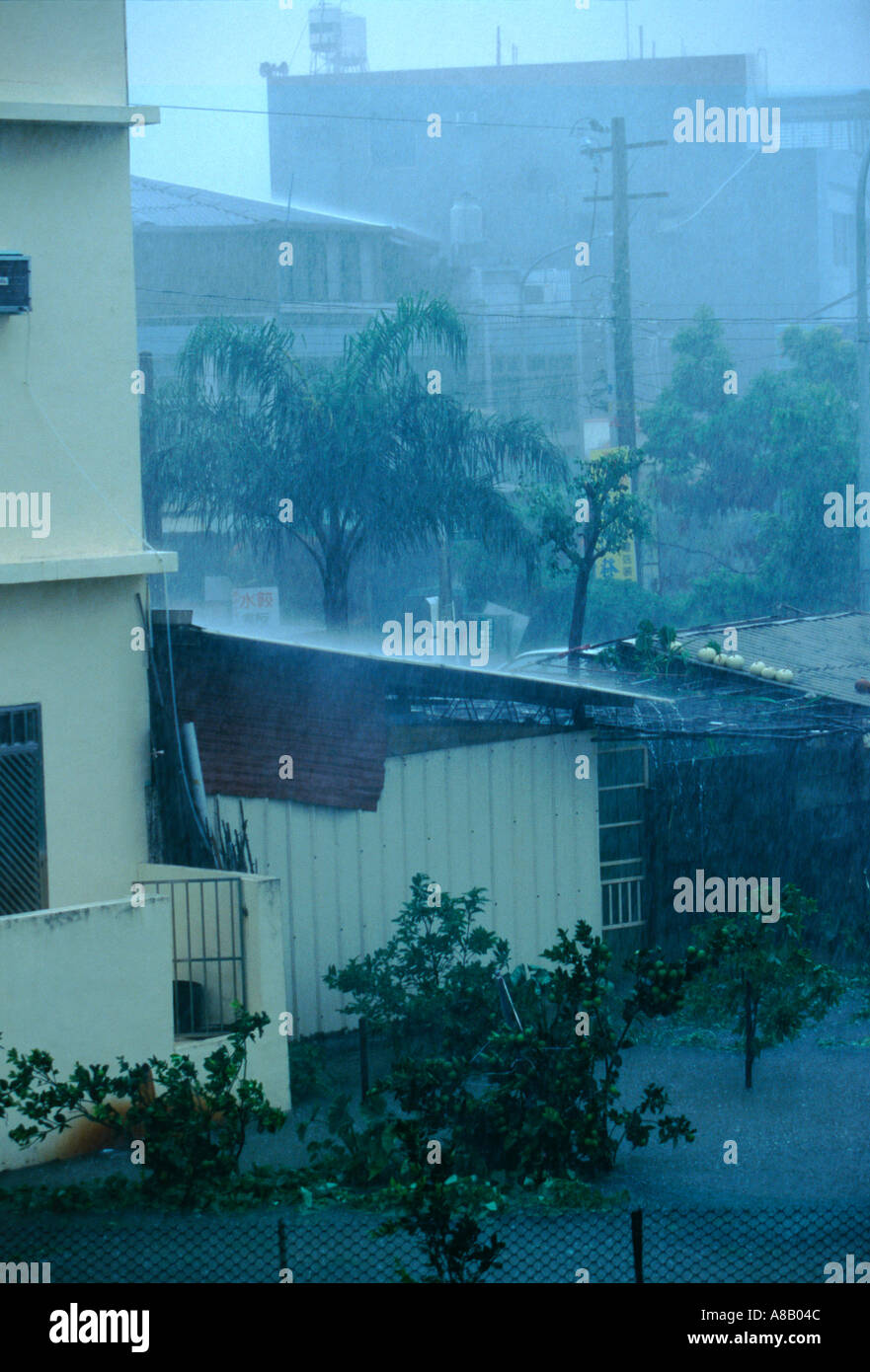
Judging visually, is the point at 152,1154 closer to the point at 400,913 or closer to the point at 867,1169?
the point at 400,913

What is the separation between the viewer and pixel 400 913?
10.5 meters

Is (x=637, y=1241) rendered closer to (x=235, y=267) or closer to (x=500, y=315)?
(x=235, y=267)

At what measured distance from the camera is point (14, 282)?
9156 mm

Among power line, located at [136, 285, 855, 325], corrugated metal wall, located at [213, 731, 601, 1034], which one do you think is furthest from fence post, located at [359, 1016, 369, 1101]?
power line, located at [136, 285, 855, 325]

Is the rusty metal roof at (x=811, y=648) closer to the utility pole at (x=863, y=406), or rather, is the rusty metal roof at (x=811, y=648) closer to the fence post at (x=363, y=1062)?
the utility pole at (x=863, y=406)

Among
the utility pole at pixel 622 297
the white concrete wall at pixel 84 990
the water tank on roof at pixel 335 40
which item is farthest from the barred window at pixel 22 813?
the water tank on roof at pixel 335 40

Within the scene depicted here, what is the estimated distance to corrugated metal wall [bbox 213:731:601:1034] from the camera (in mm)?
10523

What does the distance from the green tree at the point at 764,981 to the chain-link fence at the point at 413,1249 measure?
2.38m

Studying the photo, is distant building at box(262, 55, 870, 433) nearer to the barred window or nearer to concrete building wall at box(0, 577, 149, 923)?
concrete building wall at box(0, 577, 149, 923)

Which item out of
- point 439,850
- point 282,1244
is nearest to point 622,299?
point 439,850

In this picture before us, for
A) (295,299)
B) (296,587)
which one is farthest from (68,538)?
(295,299)

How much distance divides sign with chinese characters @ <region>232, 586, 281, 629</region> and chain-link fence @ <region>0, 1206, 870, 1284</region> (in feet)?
64.6

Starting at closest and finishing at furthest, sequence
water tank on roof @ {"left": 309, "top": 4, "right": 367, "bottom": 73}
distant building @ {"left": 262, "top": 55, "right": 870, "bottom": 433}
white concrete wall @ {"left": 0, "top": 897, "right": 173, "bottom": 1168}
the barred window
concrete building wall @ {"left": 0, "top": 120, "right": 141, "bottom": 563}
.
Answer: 1. white concrete wall @ {"left": 0, "top": 897, "right": 173, "bottom": 1168}
2. the barred window
3. concrete building wall @ {"left": 0, "top": 120, "right": 141, "bottom": 563}
4. distant building @ {"left": 262, "top": 55, "right": 870, "bottom": 433}
5. water tank on roof @ {"left": 309, "top": 4, "right": 367, "bottom": 73}

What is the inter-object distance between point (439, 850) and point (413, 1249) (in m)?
4.52
